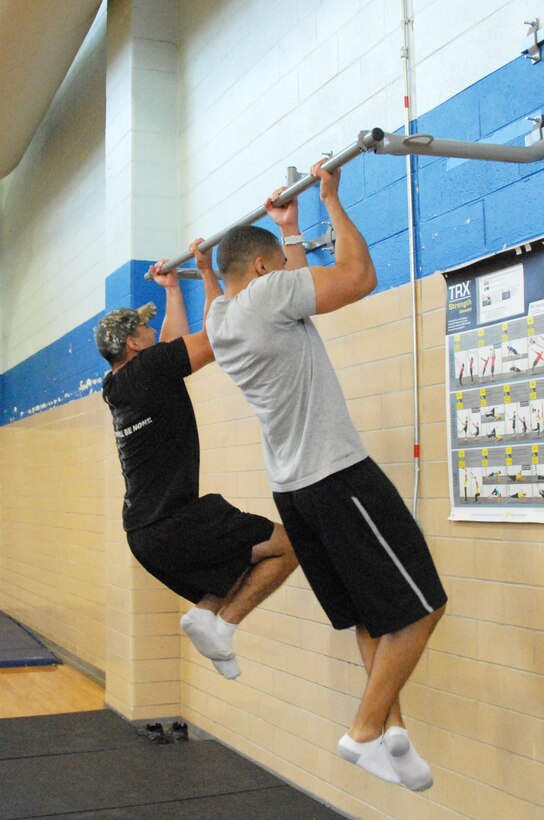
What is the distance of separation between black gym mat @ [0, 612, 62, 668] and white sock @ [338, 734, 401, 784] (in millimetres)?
5243

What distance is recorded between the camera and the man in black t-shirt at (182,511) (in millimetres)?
3365

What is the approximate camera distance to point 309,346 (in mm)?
2924

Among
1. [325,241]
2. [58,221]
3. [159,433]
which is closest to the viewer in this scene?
[159,433]

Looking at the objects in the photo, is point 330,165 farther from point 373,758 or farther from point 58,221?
point 58,221

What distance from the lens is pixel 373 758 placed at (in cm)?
265

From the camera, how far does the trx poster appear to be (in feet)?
9.88

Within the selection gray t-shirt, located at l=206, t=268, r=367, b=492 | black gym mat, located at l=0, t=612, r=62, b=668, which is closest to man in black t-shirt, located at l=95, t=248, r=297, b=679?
gray t-shirt, located at l=206, t=268, r=367, b=492

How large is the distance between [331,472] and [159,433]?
96 centimetres

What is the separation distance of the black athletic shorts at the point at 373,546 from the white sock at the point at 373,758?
0.30m

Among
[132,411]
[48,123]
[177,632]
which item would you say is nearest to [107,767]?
[177,632]

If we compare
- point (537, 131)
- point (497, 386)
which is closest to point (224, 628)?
point (497, 386)

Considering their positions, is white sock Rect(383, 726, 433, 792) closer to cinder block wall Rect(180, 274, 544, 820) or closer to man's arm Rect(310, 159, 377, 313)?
cinder block wall Rect(180, 274, 544, 820)

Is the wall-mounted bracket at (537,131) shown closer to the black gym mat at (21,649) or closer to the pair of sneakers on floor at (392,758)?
the pair of sneakers on floor at (392,758)

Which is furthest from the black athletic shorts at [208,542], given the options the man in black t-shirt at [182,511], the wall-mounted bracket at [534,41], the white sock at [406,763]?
the wall-mounted bracket at [534,41]
